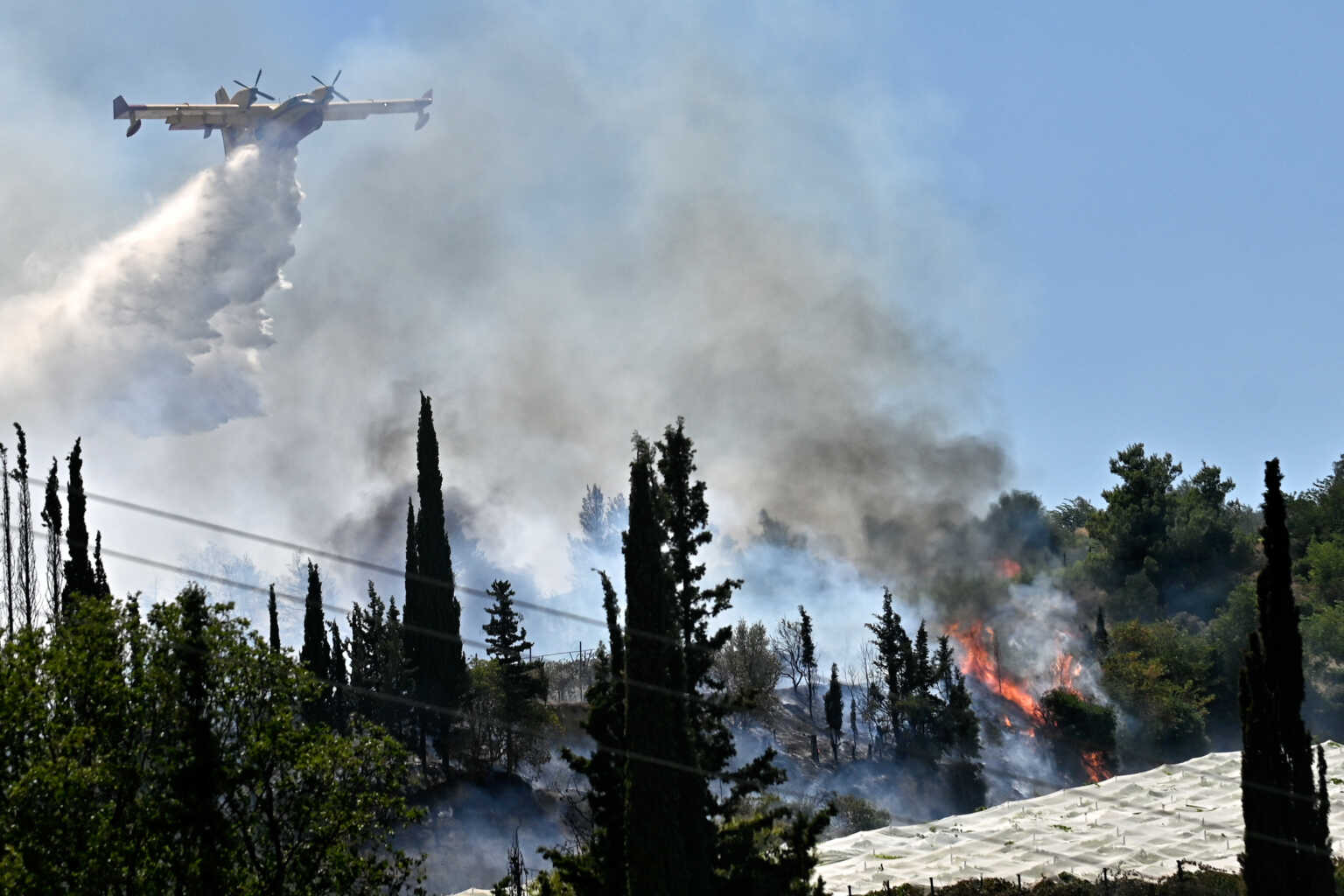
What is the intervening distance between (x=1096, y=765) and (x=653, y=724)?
5787cm

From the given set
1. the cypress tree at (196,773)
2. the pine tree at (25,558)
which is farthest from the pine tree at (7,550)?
the cypress tree at (196,773)

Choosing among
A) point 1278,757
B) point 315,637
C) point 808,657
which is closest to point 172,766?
point 1278,757

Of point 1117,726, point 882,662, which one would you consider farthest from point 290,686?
point 1117,726

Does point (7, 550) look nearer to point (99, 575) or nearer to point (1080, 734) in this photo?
point (99, 575)

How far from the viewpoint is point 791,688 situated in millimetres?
87188

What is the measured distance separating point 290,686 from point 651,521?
27.3 feet

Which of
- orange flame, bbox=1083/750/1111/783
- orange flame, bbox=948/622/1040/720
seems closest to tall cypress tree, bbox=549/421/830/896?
orange flame, bbox=1083/750/1111/783

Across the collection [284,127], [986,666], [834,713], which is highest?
[284,127]

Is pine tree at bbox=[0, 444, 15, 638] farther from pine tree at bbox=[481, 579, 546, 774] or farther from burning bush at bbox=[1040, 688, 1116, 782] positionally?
burning bush at bbox=[1040, 688, 1116, 782]

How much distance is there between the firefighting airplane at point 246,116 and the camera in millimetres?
82688

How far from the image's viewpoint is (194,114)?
274 feet

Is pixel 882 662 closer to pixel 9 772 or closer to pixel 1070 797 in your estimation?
pixel 1070 797

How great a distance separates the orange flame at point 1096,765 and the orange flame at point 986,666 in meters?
6.22

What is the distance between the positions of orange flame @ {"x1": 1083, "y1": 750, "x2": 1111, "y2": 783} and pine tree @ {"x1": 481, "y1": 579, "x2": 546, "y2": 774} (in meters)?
33.4
